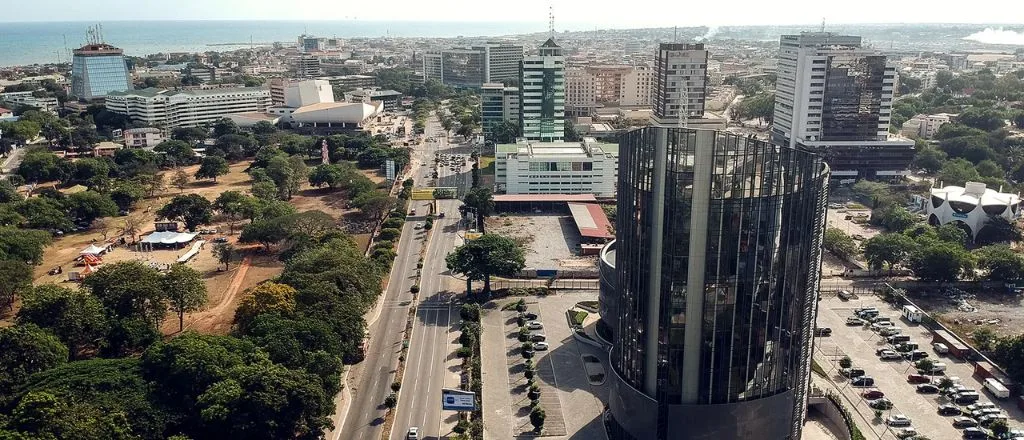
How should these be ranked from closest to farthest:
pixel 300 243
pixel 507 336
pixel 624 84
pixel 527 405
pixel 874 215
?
pixel 527 405, pixel 507 336, pixel 300 243, pixel 874 215, pixel 624 84

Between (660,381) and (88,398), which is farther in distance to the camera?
(88,398)

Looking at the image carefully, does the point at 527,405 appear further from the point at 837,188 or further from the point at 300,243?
the point at 837,188

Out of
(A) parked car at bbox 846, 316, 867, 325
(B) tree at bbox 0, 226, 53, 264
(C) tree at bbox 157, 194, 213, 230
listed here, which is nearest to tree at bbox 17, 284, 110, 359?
(B) tree at bbox 0, 226, 53, 264

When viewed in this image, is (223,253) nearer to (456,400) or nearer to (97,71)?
(456,400)

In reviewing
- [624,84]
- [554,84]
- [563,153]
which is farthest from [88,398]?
[624,84]

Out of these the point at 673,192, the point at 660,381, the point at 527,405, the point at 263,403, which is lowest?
the point at 527,405

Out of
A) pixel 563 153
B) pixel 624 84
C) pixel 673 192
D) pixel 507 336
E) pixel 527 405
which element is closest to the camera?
pixel 673 192

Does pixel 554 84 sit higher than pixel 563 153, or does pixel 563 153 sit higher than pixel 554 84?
pixel 554 84
